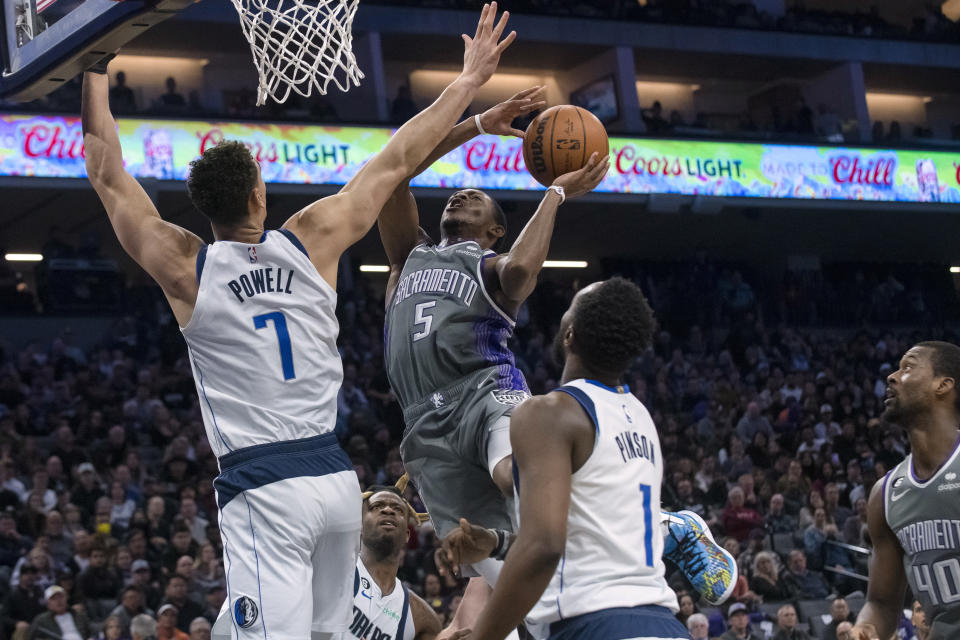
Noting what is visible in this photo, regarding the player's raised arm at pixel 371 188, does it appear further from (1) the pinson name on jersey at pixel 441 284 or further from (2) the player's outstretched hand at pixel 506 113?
(1) the pinson name on jersey at pixel 441 284

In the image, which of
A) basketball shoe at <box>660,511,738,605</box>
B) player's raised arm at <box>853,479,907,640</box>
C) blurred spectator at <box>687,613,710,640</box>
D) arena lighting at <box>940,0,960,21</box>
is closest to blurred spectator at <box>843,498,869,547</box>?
blurred spectator at <box>687,613,710,640</box>

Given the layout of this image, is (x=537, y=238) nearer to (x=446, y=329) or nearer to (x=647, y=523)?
(x=446, y=329)

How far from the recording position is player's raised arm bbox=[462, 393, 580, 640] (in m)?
3.15

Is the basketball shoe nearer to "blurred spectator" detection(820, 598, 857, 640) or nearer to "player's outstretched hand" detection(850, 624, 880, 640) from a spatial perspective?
"player's outstretched hand" detection(850, 624, 880, 640)

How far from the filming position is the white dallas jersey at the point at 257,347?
4.05m

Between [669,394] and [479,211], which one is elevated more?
[479,211]

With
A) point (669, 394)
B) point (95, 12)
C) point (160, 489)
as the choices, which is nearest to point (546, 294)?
point (669, 394)

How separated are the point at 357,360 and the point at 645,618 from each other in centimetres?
1442

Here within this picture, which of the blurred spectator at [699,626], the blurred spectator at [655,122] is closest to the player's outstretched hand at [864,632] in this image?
the blurred spectator at [699,626]

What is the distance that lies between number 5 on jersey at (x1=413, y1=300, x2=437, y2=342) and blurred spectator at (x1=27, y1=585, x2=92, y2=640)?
6319 millimetres

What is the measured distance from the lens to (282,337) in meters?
4.09

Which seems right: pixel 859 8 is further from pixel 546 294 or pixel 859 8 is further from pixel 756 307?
pixel 546 294

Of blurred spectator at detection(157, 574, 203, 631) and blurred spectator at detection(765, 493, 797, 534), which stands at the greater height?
blurred spectator at detection(157, 574, 203, 631)

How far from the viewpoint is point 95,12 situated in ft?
14.7
